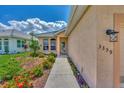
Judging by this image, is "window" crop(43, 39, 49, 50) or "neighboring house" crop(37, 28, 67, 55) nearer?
"neighboring house" crop(37, 28, 67, 55)

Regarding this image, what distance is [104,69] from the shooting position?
17.6 ft

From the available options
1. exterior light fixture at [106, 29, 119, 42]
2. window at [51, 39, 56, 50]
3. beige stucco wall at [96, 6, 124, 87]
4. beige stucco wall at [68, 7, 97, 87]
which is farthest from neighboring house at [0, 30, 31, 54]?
exterior light fixture at [106, 29, 119, 42]

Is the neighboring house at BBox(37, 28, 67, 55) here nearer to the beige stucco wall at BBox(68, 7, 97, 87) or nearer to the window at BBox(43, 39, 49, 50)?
the window at BBox(43, 39, 49, 50)

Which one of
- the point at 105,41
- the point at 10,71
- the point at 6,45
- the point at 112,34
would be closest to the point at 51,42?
the point at 6,45

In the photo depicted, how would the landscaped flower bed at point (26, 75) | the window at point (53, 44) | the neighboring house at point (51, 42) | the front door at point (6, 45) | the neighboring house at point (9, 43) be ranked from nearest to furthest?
the landscaped flower bed at point (26, 75) < the neighboring house at point (51, 42) < the window at point (53, 44) < the front door at point (6, 45) < the neighboring house at point (9, 43)

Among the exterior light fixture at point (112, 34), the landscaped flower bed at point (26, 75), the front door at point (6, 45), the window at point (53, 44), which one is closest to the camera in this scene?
the exterior light fixture at point (112, 34)

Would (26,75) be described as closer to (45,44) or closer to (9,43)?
(45,44)

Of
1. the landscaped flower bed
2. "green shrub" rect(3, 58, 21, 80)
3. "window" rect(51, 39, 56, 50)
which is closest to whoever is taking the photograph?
the landscaped flower bed

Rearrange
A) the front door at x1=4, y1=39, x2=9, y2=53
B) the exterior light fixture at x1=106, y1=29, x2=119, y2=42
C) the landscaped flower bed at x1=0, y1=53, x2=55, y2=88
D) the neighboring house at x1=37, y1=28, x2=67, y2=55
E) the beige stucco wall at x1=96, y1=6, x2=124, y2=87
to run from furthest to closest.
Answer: the front door at x1=4, y1=39, x2=9, y2=53 → the neighboring house at x1=37, y1=28, x2=67, y2=55 → the landscaped flower bed at x1=0, y1=53, x2=55, y2=88 → the beige stucco wall at x1=96, y1=6, x2=124, y2=87 → the exterior light fixture at x1=106, y1=29, x2=119, y2=42

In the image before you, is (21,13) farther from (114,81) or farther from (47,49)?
(114,81)

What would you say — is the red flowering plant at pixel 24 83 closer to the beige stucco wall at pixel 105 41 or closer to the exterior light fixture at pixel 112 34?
the beige stucco wall at pixel 105 41

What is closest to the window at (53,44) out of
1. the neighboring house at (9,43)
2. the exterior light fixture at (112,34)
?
the neighboring house at (9,43)

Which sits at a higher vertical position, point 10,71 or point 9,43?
point 9,43
